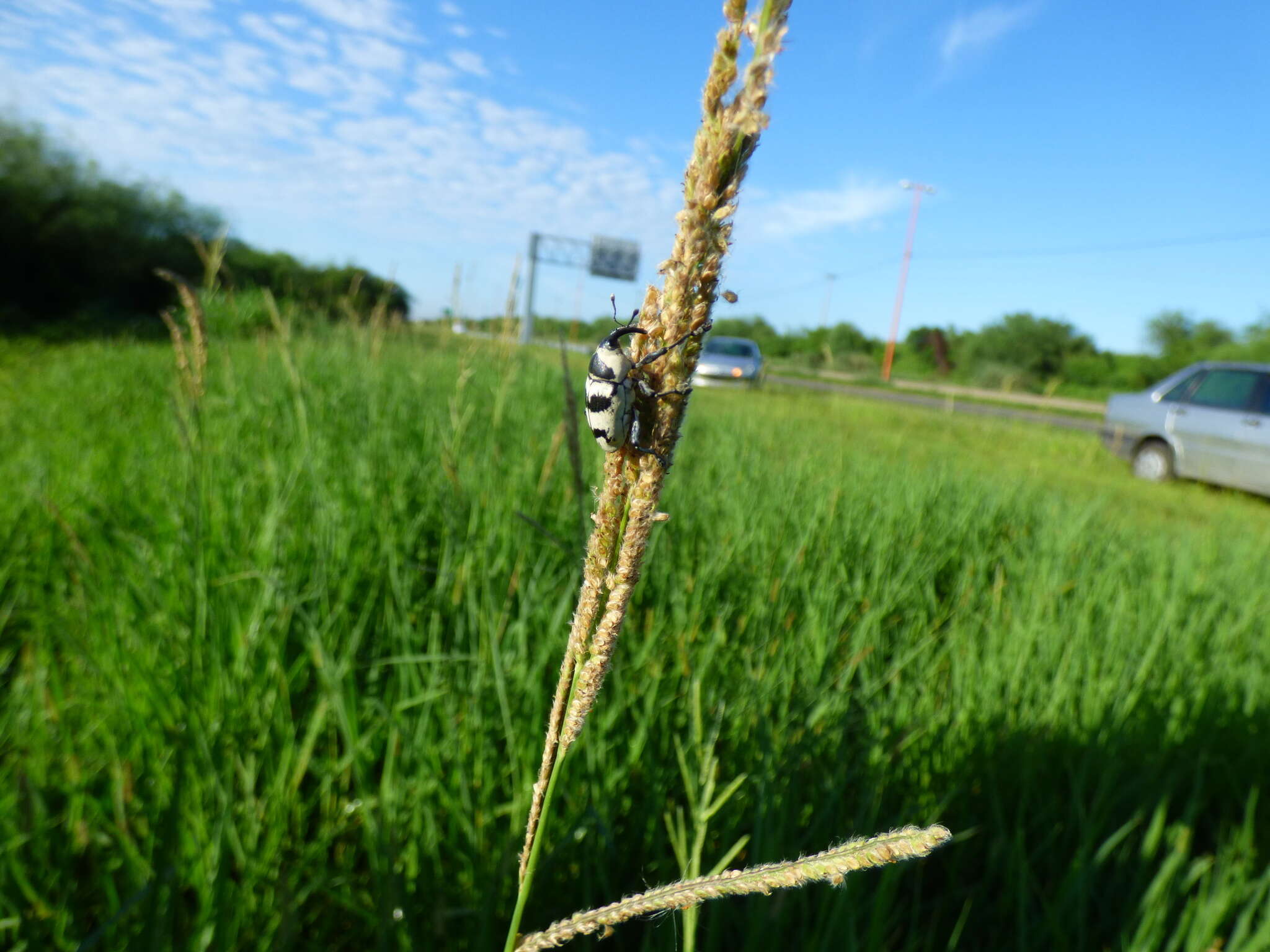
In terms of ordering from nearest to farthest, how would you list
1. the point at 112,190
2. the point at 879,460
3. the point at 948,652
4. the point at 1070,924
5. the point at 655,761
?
the point at 1070,924
the point at 655,761
the point at 948,652
the point at 879,460
the point at 112,190

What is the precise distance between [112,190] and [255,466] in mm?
16239

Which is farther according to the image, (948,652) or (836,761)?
(948,652)

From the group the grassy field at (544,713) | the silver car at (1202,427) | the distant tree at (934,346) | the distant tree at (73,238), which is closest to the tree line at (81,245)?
the distant tree at (73,238)

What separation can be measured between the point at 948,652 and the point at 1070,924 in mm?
1018

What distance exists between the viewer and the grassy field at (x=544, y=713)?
1.22 meters

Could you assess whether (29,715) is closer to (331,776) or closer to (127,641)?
(127,641)

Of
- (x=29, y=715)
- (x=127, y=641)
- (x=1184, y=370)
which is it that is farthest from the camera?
(x=1184, y=370)

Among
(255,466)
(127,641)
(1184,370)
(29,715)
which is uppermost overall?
(1184,370)

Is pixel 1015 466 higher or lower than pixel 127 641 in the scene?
higher

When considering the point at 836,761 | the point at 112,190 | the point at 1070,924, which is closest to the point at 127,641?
the point at 836,761

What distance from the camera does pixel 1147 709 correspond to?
6.82ft

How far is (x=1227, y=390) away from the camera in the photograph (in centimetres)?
867

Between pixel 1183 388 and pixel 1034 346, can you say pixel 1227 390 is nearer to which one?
pixel 1183 388

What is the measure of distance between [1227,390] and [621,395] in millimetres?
11214
